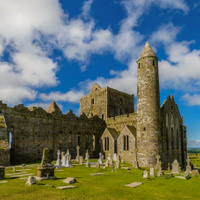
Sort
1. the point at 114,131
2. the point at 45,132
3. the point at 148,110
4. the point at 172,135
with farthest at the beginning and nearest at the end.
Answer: the point at 114,131 → the point at 172,135 → the point at 45,132 → the point at 148,110

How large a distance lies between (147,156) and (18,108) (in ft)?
61.5

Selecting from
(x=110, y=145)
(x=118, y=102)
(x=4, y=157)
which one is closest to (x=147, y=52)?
(x=118, y=102)

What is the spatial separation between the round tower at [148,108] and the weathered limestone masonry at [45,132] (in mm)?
11598

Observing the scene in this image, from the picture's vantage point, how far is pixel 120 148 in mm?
30875

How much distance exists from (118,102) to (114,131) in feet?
29.2

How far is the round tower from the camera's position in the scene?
2520cm

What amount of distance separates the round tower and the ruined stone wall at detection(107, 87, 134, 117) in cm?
1197

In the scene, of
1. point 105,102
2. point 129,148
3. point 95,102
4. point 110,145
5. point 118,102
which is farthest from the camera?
point 95,102

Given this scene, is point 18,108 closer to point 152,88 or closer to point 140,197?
point 152,88

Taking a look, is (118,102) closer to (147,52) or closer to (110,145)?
(110,145)

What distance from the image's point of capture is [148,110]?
26328mm

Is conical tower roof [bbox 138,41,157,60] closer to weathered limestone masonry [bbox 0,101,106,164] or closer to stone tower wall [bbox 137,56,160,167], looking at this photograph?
stone tower wall [bbox 137,56,160,167]

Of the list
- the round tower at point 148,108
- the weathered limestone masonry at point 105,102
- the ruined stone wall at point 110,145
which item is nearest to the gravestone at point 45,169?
the round tower at point 148,108

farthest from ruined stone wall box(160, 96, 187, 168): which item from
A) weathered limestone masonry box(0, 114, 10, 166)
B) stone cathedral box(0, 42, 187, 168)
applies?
weathered limestone masonry box(0, 114, 10, 166)
